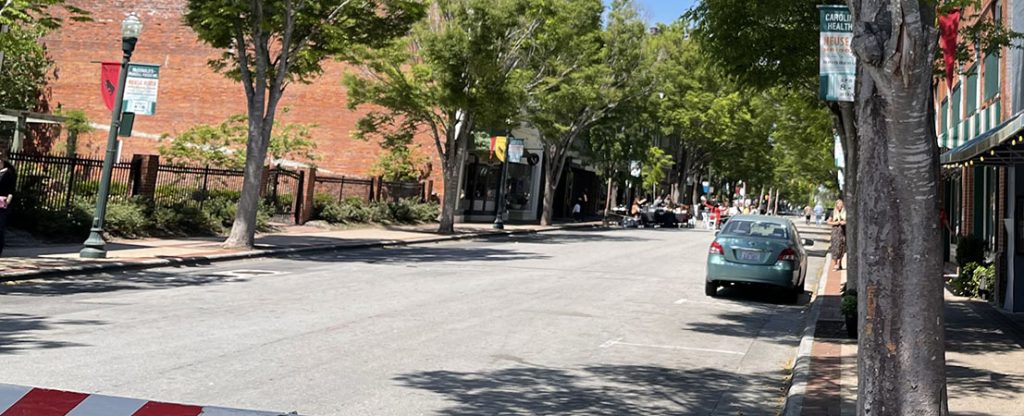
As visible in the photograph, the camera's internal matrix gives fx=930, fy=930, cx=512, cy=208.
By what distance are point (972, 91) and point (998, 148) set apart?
531 inches

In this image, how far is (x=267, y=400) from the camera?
21.6ft

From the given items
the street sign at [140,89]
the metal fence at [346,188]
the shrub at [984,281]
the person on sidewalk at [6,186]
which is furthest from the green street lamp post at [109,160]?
the metal fence at [346,188]

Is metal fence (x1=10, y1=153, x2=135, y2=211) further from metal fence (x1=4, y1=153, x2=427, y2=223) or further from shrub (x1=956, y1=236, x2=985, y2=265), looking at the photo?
shrub (x1=956, y1=236, x2=985, y2=265)

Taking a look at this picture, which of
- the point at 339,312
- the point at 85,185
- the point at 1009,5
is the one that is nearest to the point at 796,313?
the point at 339,312

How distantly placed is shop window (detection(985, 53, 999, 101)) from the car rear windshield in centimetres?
675

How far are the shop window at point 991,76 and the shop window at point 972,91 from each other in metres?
0.83

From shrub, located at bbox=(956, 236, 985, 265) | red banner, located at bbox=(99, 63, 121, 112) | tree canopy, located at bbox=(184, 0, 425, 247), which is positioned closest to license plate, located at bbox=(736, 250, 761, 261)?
shrub, located at bbox=(956, 236, 985, 265)

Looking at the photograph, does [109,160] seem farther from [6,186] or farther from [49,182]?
[49,182]

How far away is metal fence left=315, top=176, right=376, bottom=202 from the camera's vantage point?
1344 inches

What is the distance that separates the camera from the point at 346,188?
35.3m

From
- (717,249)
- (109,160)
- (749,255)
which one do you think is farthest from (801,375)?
(109,160)

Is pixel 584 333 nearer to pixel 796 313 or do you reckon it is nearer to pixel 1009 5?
pixel 796 313

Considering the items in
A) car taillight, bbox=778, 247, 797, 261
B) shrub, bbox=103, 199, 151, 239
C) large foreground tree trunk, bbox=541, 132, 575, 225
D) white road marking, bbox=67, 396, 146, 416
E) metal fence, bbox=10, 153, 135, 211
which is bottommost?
white road marking, bbox=67, 396, 146, 416

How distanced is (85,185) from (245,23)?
6.14 metres
